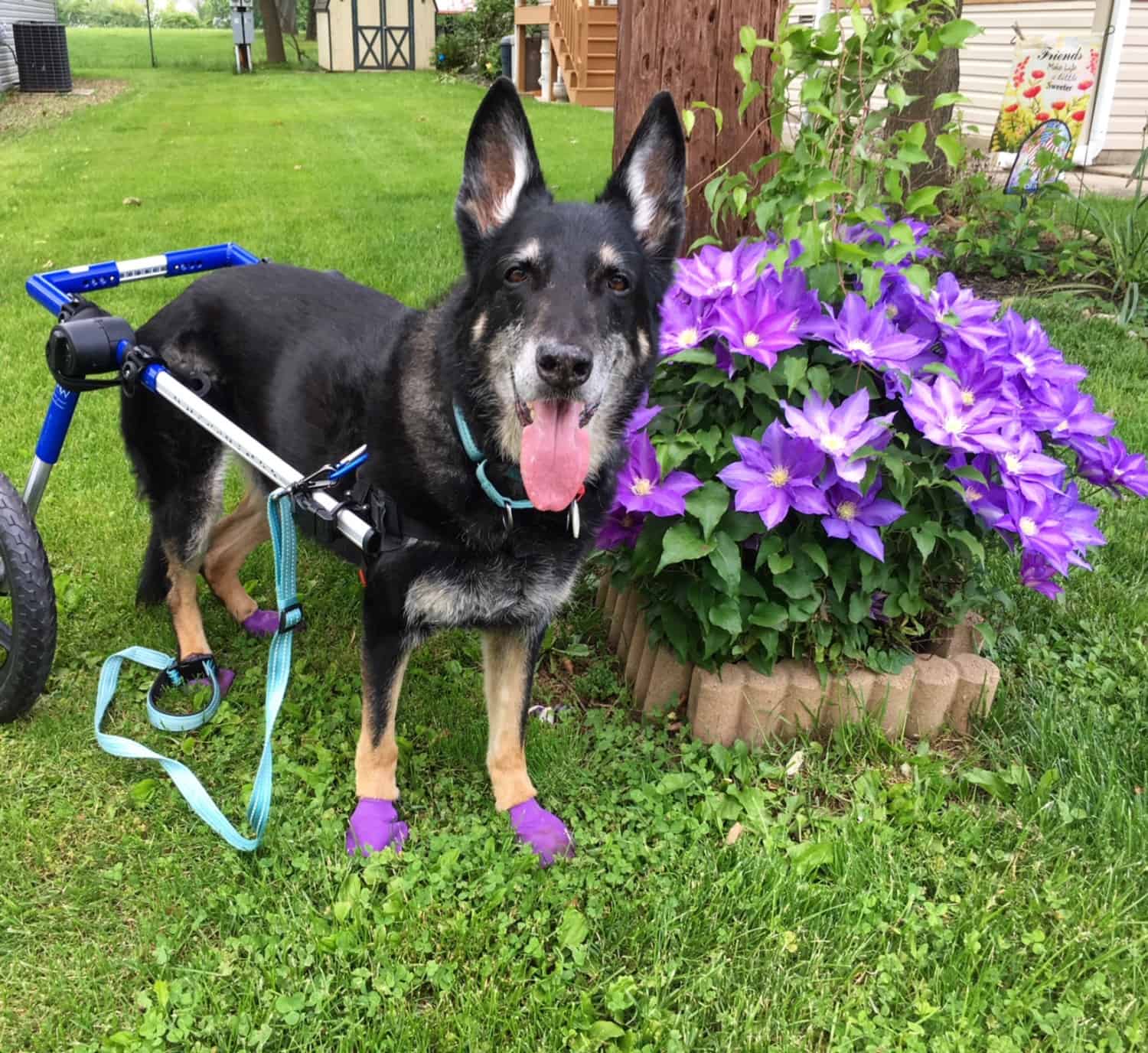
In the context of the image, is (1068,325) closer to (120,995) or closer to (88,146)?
(120,995)

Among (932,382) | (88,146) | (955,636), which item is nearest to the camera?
(932,382)

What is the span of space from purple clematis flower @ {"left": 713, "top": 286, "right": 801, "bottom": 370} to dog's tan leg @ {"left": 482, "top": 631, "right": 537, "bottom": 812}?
1111 mm

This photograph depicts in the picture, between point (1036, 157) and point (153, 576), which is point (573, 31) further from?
point (153, 576)

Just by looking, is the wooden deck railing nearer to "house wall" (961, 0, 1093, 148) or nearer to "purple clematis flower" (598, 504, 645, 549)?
"house wall" (961, 0, 1093, 148)

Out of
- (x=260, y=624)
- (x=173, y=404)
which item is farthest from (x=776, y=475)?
(x=260, y=624)

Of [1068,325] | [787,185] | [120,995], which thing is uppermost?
[787,185]

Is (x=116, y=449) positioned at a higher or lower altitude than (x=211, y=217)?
lower

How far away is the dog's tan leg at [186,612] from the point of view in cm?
325

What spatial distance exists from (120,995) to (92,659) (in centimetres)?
153

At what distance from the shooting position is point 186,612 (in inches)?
130

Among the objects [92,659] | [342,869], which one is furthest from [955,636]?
[92,659]

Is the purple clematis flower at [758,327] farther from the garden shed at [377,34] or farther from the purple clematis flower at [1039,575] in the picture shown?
the garden shed at [377,34]

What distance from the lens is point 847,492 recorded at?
2691 mm

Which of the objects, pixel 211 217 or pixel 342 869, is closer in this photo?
pixel 342 869
